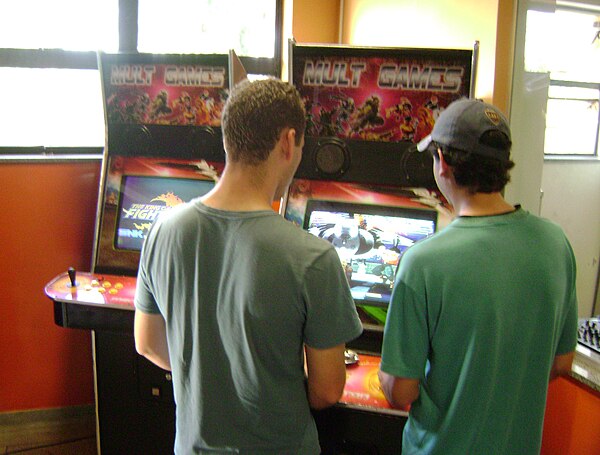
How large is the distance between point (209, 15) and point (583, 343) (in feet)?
8.10

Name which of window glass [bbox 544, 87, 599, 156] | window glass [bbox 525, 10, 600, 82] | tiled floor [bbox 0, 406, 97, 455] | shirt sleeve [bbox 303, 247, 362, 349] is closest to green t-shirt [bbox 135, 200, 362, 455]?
shirt sleeve [bbox 303, 247, 362, 349]

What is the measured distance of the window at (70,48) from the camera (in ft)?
8.87

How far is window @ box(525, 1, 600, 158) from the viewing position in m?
1.99

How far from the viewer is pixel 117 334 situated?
2082 millimetres

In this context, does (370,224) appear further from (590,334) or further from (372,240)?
(590,334)

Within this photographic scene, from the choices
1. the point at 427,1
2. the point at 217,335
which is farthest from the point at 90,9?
the point at 217,335

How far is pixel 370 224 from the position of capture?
6.06 feet

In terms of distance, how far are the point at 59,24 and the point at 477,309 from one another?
259 centimetres

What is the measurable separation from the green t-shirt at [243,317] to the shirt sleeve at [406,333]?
0.28 feet

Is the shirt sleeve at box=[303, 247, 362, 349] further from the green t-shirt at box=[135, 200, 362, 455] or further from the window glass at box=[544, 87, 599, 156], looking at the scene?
the window glass at box=[544, 87, 599, 156]

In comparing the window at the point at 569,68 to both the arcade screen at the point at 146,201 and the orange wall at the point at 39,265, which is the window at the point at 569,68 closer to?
the arcade screen at the point at 146,201

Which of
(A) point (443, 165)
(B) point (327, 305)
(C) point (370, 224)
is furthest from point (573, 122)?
(B) point (327, 305)

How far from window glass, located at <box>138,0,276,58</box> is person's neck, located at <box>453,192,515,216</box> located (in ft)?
7.54

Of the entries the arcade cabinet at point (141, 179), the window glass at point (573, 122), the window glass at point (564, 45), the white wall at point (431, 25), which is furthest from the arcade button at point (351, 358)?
the window glass at point (573, 122)
